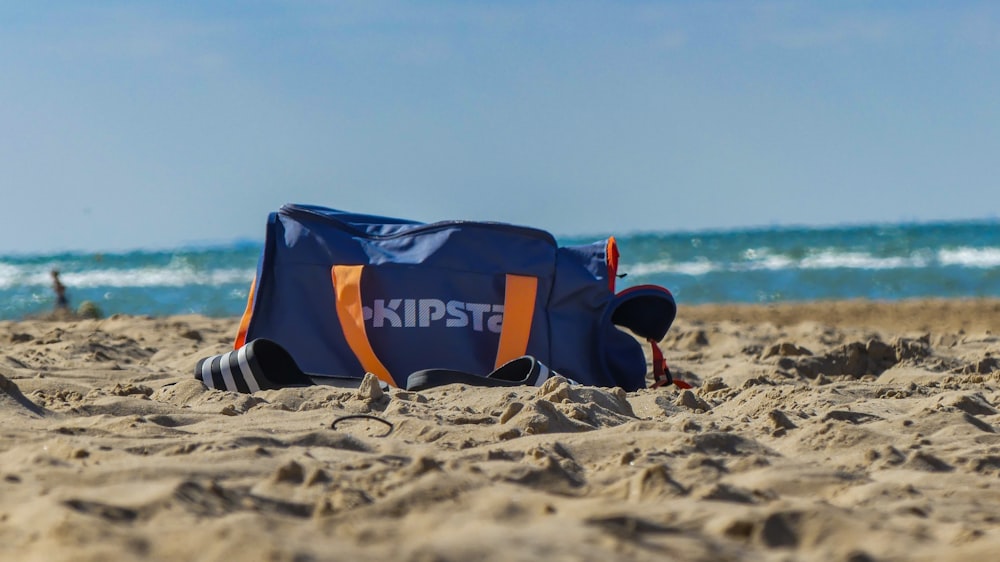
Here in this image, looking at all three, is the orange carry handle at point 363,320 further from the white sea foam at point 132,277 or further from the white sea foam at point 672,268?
the white sea foam at point 132,277

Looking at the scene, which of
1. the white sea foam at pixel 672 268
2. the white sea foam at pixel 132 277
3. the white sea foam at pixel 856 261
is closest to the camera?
the white sea foam at pixel 856 261

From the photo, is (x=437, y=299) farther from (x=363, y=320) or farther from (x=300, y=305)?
(x=300, y=305)

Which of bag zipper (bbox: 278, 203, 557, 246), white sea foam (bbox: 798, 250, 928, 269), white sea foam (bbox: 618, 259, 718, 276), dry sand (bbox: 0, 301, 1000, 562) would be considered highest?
bag zipper (bbox: 278, 203, 557, 246)

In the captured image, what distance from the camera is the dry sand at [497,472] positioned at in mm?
1628

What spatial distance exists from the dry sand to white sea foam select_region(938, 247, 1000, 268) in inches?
641

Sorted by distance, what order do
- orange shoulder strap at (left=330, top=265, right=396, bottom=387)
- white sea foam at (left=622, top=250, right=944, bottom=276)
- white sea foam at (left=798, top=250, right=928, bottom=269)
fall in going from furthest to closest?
white sea foam at (left=622, top=250, right=944, bottom=276) → white sea foam at (left=798, top=250, right=928, bottom=269) → orange shoulder strap at (left=330, top=265, right=396, bottom=387)

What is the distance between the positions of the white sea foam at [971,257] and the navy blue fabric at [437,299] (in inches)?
621

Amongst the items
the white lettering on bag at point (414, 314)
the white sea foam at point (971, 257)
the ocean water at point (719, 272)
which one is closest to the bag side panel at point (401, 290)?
→ the white lettering on bag at point (414, 314)

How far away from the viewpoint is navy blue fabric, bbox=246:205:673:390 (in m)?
3.77

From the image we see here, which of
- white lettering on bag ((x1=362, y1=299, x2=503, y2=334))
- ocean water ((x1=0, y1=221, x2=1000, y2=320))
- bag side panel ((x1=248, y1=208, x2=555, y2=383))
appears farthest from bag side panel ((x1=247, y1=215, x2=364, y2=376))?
ocean water ((x1=0, y1=221, x2=1000, y2=320))

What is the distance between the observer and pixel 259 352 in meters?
3.44

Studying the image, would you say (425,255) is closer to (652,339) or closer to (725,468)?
(652,339)

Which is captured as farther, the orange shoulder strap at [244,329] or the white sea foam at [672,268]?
the white sea foam at [672,268]

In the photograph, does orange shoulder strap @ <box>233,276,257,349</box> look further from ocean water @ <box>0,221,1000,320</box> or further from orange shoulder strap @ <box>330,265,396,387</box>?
ocean water @ <box>0,221,1000,320</box>
